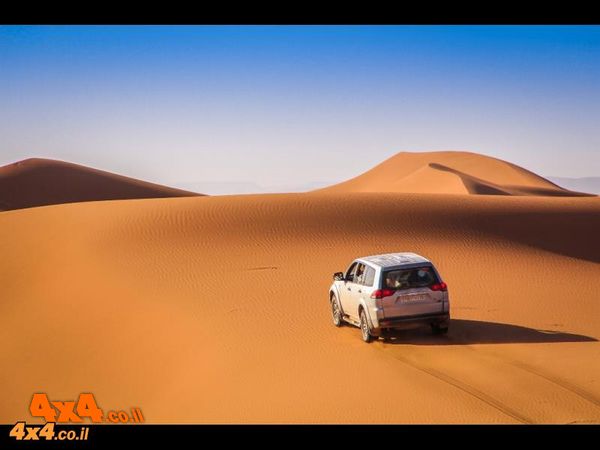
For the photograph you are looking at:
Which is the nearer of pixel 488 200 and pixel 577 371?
pixel 577 371

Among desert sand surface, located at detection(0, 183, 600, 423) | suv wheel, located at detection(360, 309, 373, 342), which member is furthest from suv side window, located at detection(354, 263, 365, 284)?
desert sand surface, located at detection(0, 183, 600, 423)

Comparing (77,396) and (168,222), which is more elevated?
(168,222)

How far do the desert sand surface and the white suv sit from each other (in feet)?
1.41

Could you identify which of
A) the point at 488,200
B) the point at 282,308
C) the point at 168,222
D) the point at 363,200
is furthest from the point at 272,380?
the point at 488,200

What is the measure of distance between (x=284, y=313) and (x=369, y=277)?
3581 millimetres

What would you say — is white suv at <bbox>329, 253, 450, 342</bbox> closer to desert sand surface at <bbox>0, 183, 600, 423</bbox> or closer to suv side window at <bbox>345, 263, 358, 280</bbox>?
desert sand surface at <bbox>0, 183, 600, 423</bbox>

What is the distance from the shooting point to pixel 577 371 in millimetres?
10555

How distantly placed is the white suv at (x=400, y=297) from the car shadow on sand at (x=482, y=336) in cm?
33

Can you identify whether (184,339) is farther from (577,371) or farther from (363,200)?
(363,200)

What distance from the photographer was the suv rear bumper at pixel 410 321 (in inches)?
497

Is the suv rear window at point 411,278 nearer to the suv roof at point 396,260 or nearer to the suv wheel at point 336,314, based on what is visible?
the suv roof at point 396,260

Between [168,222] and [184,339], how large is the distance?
1350cm
